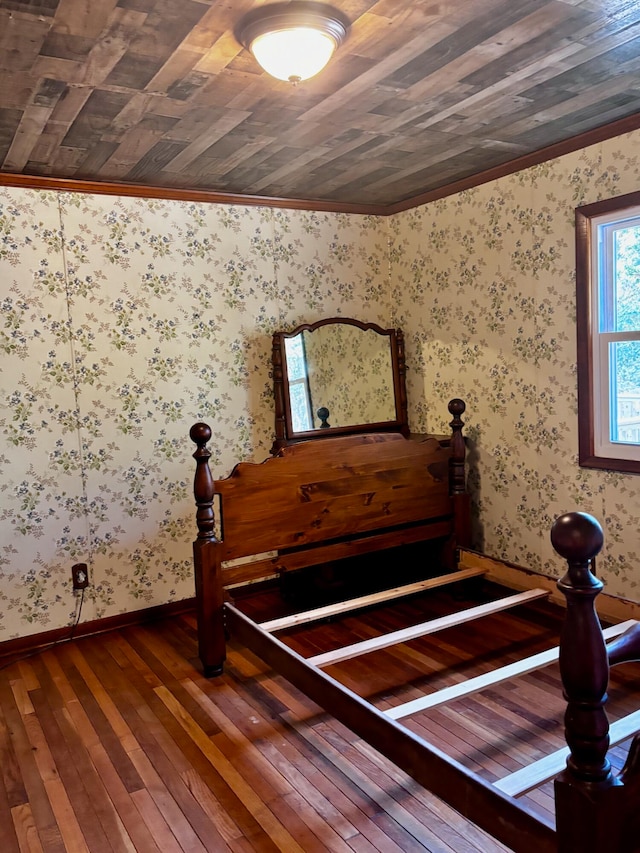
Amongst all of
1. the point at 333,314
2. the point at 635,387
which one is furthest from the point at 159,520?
the point at 635,387

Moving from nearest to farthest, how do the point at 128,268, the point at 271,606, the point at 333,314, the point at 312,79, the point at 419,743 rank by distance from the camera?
1. the point at 419,743
2. the point at 312,79
3. the point at 128,268
4. the point at 271,606
5. the point at 333,314

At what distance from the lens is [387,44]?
2.05 metres

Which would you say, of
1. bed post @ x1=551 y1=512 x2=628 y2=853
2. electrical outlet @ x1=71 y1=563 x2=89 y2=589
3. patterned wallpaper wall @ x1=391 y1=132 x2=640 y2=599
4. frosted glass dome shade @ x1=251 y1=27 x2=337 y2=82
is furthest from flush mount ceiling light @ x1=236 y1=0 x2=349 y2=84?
electrical outlet @ x1=71 y1=563 x2=89 y2=589

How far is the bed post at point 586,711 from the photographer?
1.21 metres

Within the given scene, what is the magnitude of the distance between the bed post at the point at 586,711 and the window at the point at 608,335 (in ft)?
6.65

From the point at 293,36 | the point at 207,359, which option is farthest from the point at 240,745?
the point at 293,36

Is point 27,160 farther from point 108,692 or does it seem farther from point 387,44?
point 108,692

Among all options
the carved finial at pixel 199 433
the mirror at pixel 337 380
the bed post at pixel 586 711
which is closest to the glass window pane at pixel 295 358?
the mirror at pixel 337 380

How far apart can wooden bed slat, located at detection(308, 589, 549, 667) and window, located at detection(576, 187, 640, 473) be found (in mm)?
770

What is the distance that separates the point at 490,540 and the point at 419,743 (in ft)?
7.40

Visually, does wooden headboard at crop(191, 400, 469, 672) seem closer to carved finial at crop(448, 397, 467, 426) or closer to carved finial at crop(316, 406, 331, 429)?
carved finial at crop(448, 397, 467, 426)

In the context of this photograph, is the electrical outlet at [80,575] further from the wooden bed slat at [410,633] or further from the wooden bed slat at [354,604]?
the wooden bed slat at [410,633]

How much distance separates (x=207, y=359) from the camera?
3.78 metres

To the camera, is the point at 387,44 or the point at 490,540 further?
the point at 490,540
